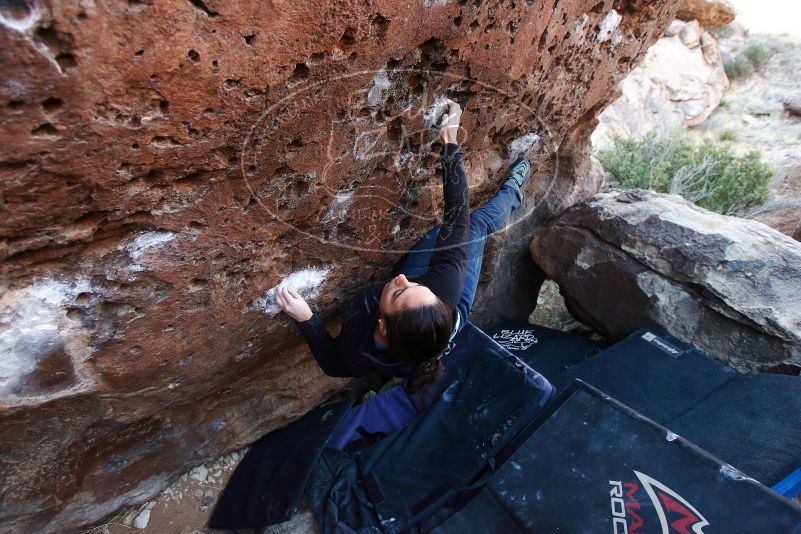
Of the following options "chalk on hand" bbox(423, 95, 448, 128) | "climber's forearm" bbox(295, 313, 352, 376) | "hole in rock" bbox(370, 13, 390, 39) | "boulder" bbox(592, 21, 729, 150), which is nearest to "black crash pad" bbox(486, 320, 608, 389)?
"climber's forearm" bbox(295, 313, 352, 376)

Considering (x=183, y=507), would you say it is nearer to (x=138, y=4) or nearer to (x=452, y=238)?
(x=452, y=238)

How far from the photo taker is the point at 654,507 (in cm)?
158

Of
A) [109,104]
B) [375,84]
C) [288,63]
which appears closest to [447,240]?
[375,84]

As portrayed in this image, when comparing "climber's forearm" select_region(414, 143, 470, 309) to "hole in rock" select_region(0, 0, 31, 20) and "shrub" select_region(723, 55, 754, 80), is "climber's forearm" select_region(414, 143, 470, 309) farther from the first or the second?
"shrub" select_region(723, 55, 754, 80)

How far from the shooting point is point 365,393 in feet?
9.59

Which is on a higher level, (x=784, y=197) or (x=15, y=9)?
(x=15, y=9)

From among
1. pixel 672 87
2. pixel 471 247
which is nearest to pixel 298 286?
pixel 471 247

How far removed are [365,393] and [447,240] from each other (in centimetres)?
127

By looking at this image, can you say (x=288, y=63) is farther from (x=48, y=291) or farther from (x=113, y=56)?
(x=48, y=291)

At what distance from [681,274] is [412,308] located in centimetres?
170

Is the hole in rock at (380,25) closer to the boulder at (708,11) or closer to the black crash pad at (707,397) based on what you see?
the black crash pad at (707,397)

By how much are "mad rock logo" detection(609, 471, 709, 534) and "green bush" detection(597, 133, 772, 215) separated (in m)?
3.85

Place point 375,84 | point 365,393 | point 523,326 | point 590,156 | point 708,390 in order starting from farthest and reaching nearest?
point 590,156 < point 523,326 < point 365,393 < point 708,390 < point 375,84

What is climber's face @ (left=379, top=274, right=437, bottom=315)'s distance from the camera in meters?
1.76
